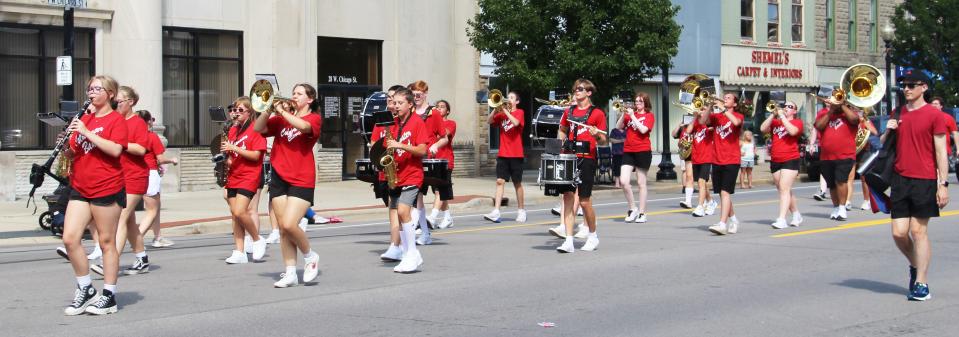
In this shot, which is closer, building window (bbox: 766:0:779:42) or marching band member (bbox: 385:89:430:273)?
marching band member (bbox: 385:89:430:273)

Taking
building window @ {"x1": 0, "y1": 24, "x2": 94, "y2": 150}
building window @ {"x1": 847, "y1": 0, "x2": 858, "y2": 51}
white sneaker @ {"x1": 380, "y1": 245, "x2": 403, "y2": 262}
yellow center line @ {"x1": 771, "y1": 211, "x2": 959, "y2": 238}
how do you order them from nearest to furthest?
white sneaker @ {"x1": 380, "y1": 245, "x2": 403, "y2": 262} → yellow center line @ {"x1": 771, "y1": 211, "x2": 959, "y2": 238} → building window @ {"x1": 0, "y1": 24, "x2": 94, "y2": 150} → building window @ {"x1": 847, "y1": 0, "x2": 858, "y2": 51}

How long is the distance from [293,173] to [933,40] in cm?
3307

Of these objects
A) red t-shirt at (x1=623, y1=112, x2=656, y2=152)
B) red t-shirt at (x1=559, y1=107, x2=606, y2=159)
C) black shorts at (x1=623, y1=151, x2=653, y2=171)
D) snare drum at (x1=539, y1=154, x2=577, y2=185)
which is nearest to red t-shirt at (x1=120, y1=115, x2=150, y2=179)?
snare drum at (x1=539, y1=154, x2=577, y2=185)

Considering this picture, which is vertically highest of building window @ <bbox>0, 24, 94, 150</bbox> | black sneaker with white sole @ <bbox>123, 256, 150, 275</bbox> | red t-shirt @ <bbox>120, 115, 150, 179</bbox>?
building window @ <bbox>0, 24, 94, 150</bbox>

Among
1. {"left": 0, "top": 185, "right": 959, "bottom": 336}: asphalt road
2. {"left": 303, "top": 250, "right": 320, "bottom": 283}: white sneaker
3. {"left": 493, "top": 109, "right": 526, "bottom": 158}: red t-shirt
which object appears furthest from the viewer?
{"left": 493, "top": 109, "right": 526, "bottom": 158}: red t-shirt

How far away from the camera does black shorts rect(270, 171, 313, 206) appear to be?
979 centimetres

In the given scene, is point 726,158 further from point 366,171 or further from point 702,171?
point 366,171

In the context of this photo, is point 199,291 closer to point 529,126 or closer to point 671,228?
point 671,228

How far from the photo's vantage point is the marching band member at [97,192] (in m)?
8.49

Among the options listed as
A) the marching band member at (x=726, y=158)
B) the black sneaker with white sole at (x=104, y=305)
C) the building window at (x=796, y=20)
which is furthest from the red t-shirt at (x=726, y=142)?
the building window at (x=796, y=20)

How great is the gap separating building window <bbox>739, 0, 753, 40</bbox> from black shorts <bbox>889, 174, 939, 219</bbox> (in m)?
30.1

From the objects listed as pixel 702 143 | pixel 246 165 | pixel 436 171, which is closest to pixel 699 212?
pixel 702 143

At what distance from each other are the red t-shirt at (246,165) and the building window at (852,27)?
34762 mm

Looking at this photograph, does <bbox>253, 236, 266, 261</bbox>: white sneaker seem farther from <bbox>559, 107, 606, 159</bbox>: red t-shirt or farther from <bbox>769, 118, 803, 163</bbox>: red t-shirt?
<bbox>769, 118, 803, 163</bbox>: red t-shirt
